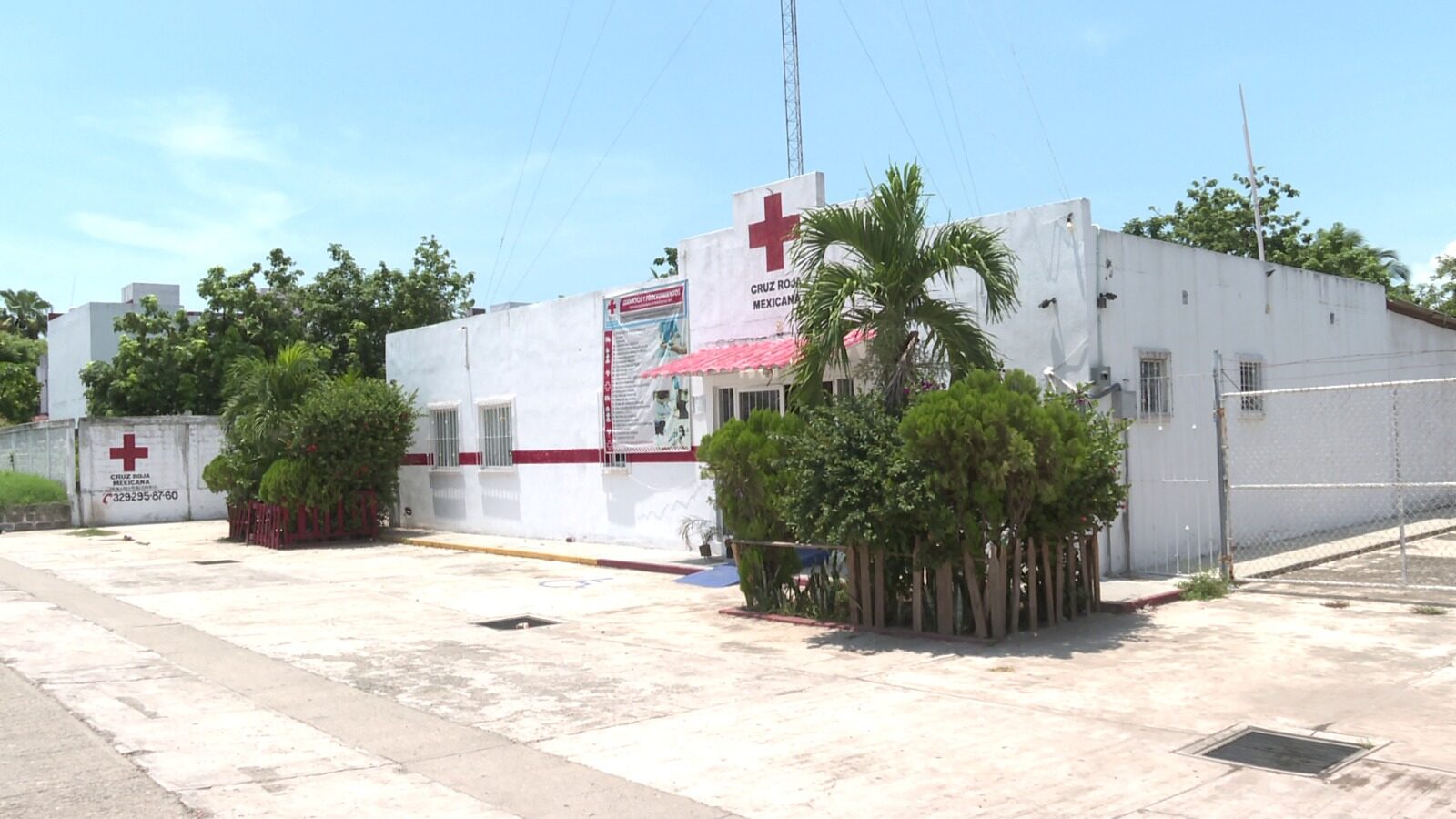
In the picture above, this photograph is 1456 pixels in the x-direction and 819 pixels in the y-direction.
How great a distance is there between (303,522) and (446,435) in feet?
10.6

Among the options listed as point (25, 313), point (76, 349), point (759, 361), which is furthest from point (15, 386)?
point (759, 361)

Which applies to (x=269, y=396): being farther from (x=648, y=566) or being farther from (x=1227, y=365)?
(x=1227, y=365)

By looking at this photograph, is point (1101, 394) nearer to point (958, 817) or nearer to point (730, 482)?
point (730, 482)

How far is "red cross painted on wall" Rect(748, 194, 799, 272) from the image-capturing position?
615 inches

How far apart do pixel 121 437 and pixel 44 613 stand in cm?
1736

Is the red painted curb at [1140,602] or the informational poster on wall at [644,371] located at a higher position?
the informational poster on wall at [644,371]

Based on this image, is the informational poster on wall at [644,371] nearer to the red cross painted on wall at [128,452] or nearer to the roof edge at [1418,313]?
the roof edge at [1418,313]

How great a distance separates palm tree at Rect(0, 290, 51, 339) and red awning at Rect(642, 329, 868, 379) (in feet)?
200

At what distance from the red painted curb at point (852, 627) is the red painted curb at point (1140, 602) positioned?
1918mm

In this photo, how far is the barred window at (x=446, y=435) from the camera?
22992mm

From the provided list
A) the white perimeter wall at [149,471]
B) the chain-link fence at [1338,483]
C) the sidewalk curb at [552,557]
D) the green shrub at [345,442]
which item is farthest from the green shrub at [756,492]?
the white perimeter wall at [149,471]

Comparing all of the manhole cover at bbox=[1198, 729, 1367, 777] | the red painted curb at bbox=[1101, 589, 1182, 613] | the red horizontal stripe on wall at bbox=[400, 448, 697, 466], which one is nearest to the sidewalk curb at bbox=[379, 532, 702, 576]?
the red horizontal stripe on wall at bbox=[400, 448, 697, 466]

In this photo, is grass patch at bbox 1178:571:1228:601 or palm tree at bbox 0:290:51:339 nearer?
grass patch at bbox 1178:571:1228:601

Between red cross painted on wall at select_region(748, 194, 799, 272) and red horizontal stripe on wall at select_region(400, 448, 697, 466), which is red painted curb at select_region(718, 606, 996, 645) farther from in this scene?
red cross painted on wall at select_region(748, 194, 799, 272)
